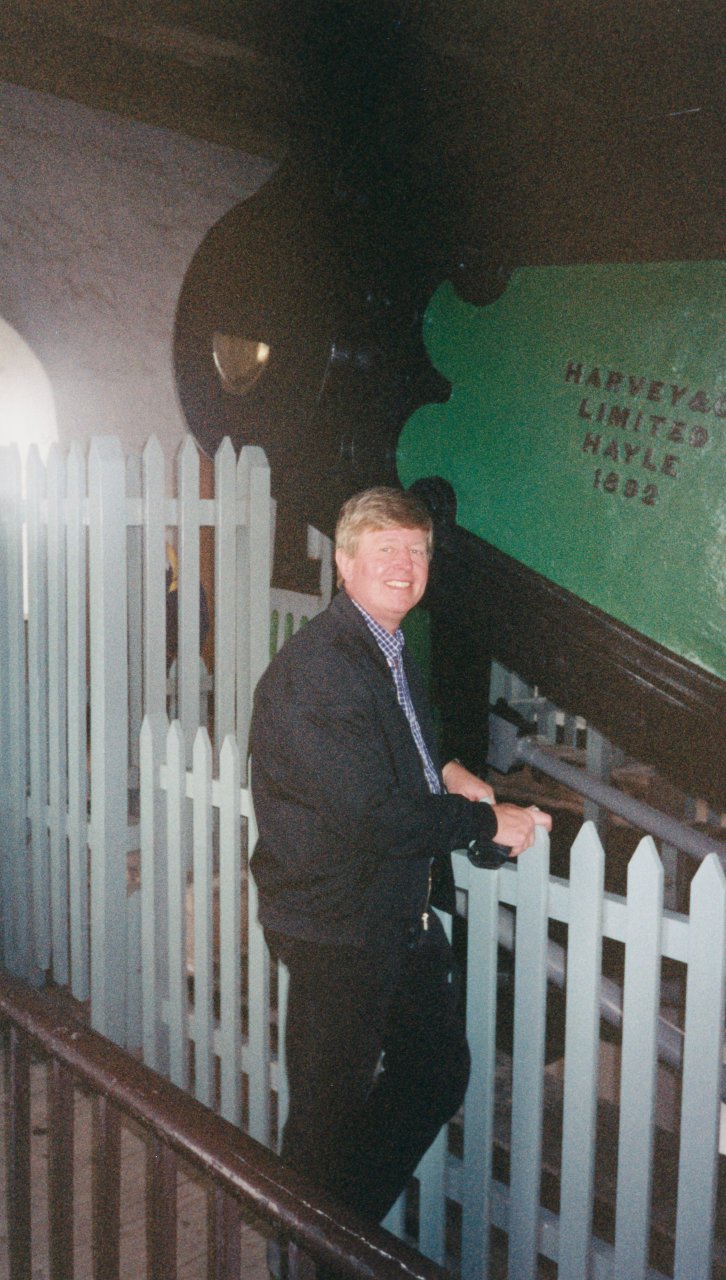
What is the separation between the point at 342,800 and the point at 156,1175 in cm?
83

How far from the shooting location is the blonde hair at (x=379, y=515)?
204 centimetres

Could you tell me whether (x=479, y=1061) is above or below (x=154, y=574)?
below

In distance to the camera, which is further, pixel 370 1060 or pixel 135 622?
pixel 135 622

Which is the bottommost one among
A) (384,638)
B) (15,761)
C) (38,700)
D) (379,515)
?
(15,761)

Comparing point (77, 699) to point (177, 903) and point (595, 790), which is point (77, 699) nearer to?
point (177, 903)

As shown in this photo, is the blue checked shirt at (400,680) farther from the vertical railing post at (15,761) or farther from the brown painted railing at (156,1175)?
the vertical railing post at (15,761)

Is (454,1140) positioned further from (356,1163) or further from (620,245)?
(620,245)

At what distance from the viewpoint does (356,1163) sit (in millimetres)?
2051

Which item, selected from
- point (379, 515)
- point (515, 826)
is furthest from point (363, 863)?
point (379, 515)

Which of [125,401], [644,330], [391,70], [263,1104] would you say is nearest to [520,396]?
[644,330]

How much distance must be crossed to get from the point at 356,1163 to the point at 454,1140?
1037mm

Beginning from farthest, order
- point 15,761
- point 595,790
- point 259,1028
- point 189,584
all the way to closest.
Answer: point 595,790, point 15,761, point 189,584, point 259,1028

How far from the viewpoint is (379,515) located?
6.68 ft

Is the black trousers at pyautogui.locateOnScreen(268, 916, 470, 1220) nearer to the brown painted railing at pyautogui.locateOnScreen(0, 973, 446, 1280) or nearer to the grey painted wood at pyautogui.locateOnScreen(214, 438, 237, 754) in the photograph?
the brown painted railing at pyautogui.locateOnScreen(0, 973, 446, 1280)
